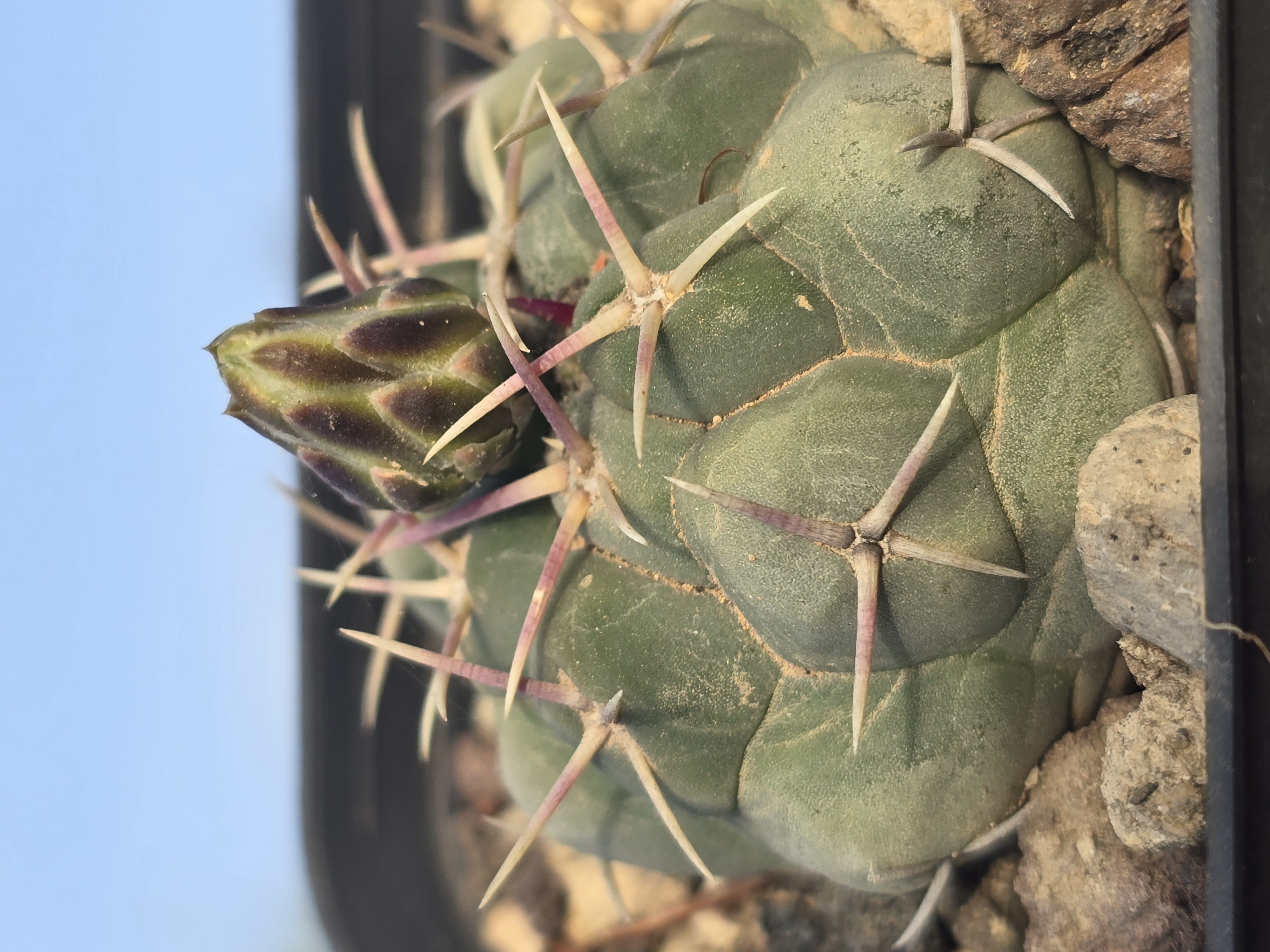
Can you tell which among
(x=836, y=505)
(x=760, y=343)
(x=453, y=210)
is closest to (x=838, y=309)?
(x=760, y=343)

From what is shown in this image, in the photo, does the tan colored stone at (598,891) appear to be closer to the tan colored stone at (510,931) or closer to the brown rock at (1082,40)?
A: the tan colored stone at (510,931)

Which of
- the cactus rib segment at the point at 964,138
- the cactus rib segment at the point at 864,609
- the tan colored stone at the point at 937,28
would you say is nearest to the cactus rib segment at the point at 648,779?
the cactus rib segment at the point at 864,609

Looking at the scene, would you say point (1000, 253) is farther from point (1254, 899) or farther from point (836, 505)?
point (1254, 899)

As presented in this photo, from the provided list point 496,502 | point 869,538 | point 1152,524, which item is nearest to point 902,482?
point 869,538

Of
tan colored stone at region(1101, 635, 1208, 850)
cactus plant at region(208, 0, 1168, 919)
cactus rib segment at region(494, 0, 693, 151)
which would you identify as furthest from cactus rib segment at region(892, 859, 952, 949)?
cactus rib segment at region(494, 0, 693, 151)

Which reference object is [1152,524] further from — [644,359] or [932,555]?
[644,359]

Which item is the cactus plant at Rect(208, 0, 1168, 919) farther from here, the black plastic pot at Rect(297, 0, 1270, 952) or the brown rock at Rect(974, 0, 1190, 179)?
the black plastic pot at Rect(297, 0, 1270, 952)
